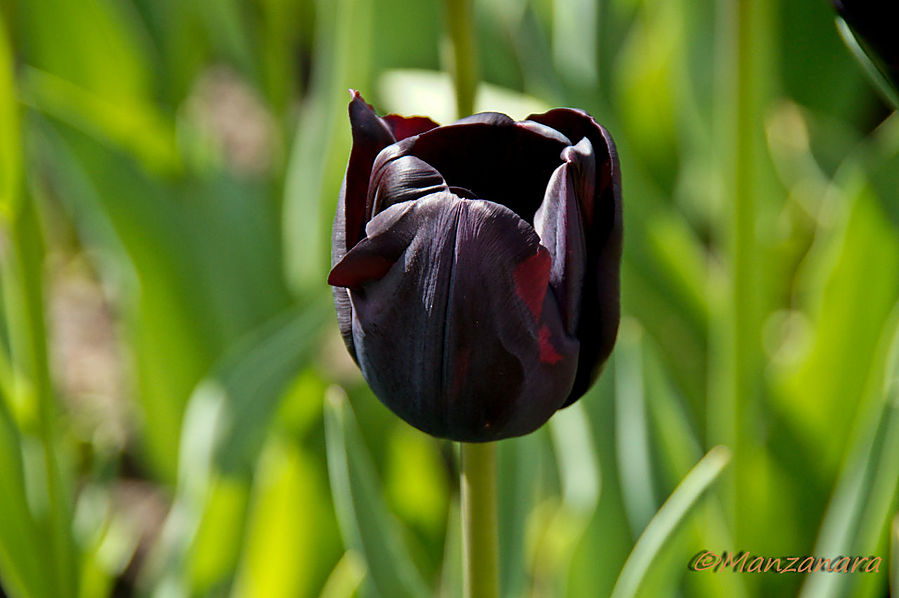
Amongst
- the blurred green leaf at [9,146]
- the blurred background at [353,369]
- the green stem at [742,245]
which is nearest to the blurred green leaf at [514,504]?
the blurred background at [353,369]

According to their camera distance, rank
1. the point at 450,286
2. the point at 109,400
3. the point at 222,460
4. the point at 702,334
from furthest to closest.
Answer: the point at 109,400 < the point at 702,334 < the point at 222,460 < the point at 450,286

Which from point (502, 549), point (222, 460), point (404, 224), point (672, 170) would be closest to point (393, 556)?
point (502, 549)

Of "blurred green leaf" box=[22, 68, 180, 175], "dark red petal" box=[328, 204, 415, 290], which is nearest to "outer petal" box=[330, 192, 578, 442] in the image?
"dark red petal" box=[328, 204, 415, 290]

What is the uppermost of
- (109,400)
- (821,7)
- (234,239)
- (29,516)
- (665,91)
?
(821,7)

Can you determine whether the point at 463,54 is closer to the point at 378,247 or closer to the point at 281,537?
the point at 378,247

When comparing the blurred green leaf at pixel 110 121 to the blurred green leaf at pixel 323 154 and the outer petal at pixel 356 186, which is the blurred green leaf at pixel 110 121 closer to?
the blurred green leaf at pixel 323 154

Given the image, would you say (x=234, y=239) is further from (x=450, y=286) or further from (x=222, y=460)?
(x=450, y=286)
